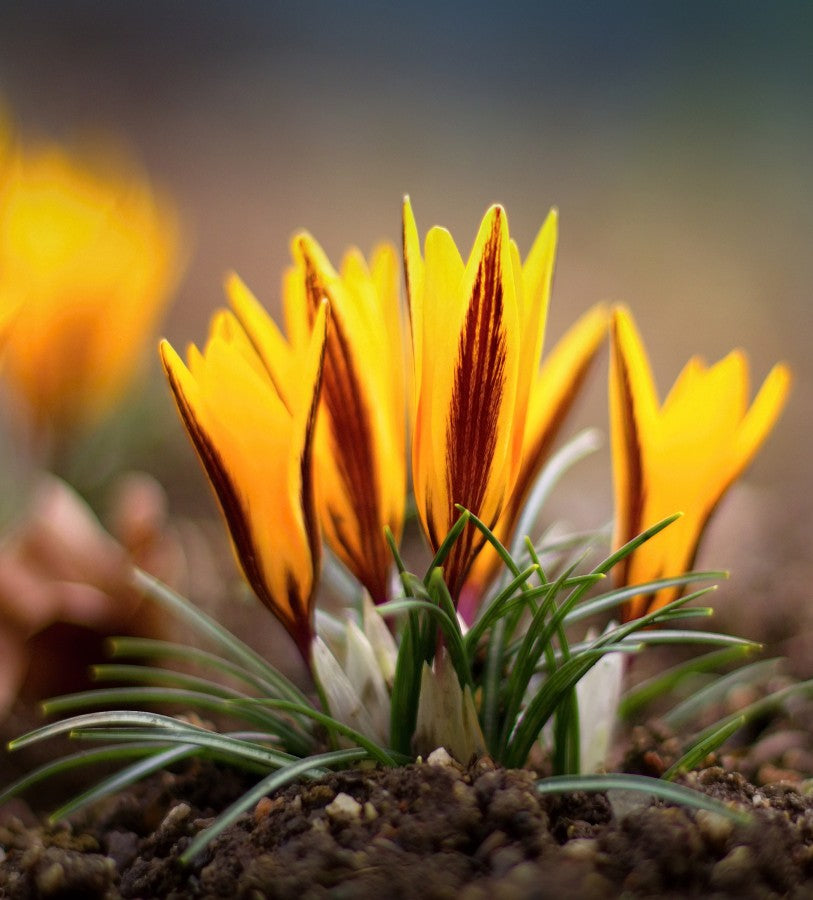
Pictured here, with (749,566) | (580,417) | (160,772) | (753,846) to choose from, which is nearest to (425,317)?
(753,846)

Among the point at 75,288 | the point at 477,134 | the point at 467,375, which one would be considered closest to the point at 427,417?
the point at 467,375

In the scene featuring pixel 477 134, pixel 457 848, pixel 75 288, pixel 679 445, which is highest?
pixel 477 134

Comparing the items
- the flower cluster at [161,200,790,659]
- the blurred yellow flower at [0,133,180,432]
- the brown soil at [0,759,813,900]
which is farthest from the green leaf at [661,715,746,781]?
the blurred yellow flower at [0,133,180,432]

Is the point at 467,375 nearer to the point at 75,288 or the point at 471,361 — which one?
the point at 471,361

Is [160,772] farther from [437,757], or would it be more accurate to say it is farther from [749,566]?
[749,566]

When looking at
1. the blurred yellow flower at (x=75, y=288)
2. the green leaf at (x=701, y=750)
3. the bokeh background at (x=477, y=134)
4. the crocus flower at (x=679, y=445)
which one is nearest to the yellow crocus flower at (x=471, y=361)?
the crocus flower at (x=679, y=445)

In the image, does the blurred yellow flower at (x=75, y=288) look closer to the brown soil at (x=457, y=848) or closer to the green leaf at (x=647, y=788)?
the brown soil at (x=457, y=848)

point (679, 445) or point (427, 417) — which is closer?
point (427, 417)
